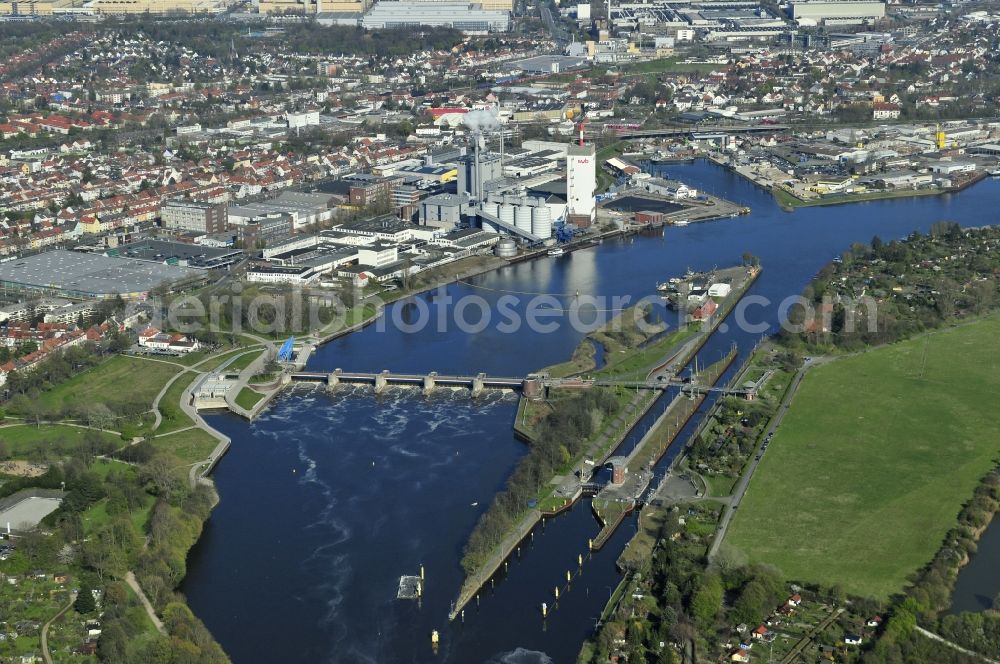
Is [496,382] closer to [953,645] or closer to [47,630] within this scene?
[47,630]

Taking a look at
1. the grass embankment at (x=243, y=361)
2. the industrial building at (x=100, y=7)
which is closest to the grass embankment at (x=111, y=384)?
the grass embankment at (x=243, y=361)

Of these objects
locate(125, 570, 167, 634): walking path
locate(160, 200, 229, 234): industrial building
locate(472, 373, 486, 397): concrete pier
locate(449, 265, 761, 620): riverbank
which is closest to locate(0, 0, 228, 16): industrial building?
locate(160, 200, 229, 234): industrial building

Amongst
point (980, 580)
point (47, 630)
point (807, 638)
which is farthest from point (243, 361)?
point (980, 580)

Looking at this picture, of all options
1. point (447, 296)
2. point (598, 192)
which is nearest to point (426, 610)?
point (447, 296)

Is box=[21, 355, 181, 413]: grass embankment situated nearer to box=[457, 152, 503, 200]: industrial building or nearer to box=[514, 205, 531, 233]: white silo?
box=[514, 205, 531, 233]: white silo

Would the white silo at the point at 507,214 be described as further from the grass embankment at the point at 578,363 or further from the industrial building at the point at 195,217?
the grass embankment at the point at 578,363
